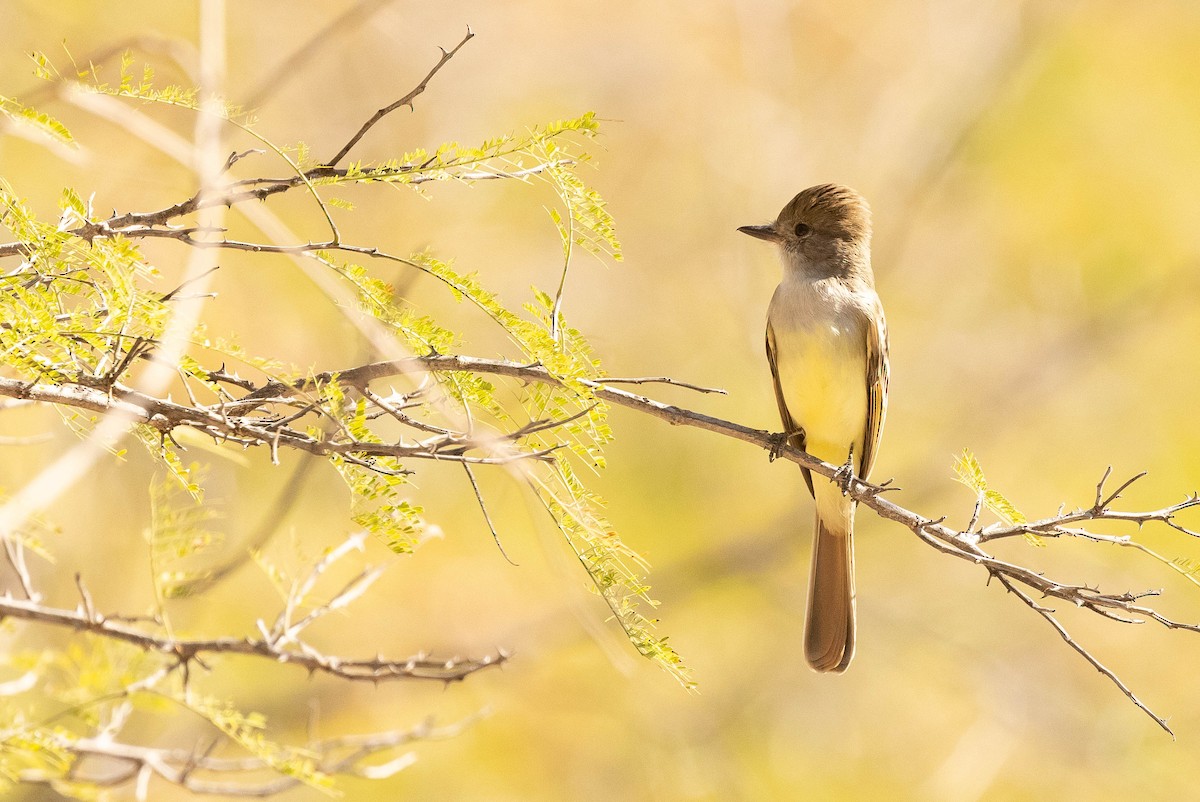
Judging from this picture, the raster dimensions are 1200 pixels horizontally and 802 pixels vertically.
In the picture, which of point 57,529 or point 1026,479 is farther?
point 1026,479

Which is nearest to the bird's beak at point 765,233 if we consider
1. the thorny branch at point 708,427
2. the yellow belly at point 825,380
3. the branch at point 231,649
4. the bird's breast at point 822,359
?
the bird's breast at point 822,359

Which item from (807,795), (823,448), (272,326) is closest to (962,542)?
(823,448)

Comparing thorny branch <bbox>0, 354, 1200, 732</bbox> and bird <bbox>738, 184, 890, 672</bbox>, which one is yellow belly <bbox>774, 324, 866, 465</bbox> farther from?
thorny branch <bbox>0, 354, 1200, 732</bbox>

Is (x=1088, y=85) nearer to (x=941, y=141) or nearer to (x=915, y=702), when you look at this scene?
(x=941, y=141)

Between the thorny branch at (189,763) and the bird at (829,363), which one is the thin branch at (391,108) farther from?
the bird at (829,363)

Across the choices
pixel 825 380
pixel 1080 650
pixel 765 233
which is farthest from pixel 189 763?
pixel 765 233

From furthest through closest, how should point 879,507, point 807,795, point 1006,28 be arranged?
point 1006,28, point 807,795, point 879,507

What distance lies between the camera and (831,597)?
411cm

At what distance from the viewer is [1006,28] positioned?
8.95 metres

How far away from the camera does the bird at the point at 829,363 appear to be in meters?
3.90

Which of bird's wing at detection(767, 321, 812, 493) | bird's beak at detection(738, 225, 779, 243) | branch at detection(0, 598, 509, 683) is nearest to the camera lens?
branch at detection(0, 598, 509, 683)

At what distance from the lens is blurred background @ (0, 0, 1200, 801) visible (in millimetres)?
6914

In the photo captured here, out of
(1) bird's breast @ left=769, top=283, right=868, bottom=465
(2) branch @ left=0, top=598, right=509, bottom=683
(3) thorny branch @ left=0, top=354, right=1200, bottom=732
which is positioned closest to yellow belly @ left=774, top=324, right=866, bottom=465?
(1) bird's breast @ left=769, top=283, right=868, bottom=465

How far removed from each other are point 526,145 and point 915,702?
7.46 m
